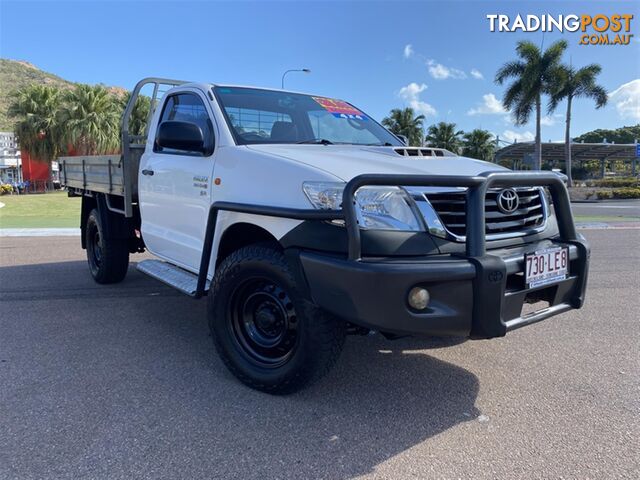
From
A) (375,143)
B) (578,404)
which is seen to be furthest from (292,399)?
(375,143)

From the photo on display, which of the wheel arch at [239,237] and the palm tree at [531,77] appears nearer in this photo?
the wheel arch at [239,237]

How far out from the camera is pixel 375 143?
14.4ft

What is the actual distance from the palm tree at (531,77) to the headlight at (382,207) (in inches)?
1358

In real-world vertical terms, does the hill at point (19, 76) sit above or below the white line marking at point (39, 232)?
above

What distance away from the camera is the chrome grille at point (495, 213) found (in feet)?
9.18

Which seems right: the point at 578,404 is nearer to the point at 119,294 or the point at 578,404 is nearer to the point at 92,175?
the point at 119,294

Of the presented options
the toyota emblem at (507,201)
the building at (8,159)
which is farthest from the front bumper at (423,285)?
the building at (8,159)

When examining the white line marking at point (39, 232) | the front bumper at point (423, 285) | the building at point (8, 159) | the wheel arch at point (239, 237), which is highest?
the building at point (8, 159)

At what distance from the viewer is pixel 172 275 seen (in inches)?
170

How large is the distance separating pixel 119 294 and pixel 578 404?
4.71m

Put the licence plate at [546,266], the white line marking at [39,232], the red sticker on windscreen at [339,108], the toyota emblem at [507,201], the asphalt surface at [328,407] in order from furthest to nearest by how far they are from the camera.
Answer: the white line marking at [39,232] < the red sticker on windscreen at [339,108] < the toyota emblem at [507,201] < the licence plate at [546,266] < the asphalt surface at [328,407]

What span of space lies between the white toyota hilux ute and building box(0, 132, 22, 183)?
52228 mm

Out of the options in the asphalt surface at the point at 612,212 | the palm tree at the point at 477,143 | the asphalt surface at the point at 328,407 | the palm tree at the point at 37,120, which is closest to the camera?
the asphalt surface at the point at 328,407

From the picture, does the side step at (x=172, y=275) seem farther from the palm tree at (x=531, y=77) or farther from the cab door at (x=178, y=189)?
the palm tree at (x=531, y=77)
